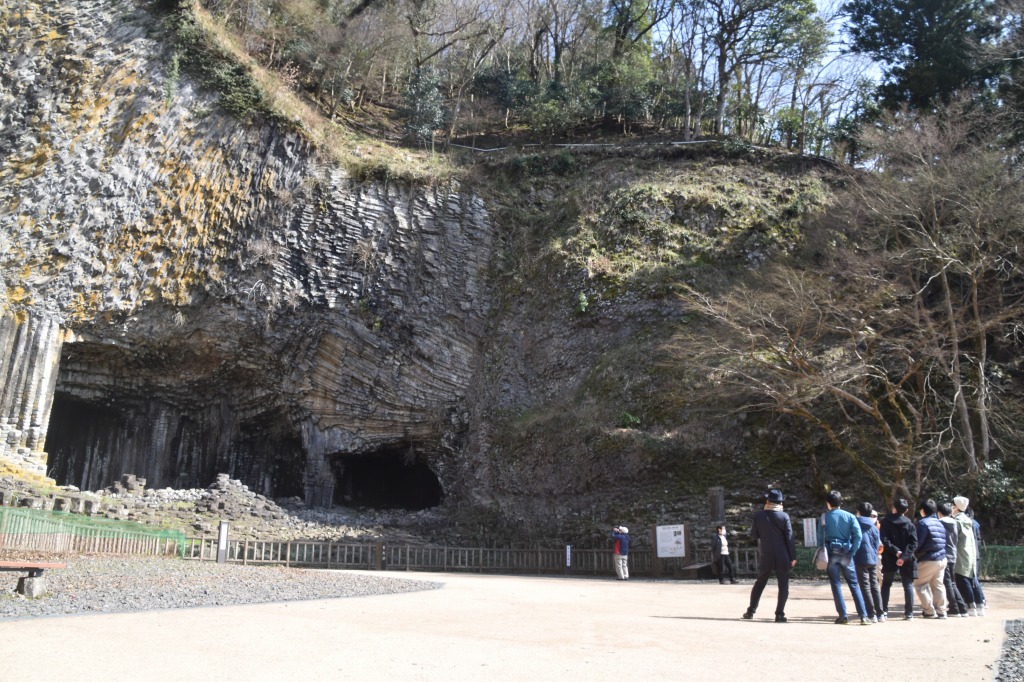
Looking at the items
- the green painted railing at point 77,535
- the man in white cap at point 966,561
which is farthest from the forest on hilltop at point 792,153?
the green painted railing at point 77,535

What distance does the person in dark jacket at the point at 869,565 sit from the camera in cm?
727

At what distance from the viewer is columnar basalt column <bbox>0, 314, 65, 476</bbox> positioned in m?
20.3

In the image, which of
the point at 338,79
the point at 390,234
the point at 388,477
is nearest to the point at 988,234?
the point at 390,234

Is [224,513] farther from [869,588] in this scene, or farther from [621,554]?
[869,588]

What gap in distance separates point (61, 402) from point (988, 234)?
26.1 metres

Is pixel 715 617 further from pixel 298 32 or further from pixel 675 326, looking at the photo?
pixel 298 32

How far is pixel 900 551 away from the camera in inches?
308

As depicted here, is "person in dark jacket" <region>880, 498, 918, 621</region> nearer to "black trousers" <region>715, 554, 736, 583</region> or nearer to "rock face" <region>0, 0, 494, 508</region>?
"black trousers" <region>715, 554, 736, 583</region>

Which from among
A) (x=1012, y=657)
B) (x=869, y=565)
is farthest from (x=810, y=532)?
(x=1012, y=657)

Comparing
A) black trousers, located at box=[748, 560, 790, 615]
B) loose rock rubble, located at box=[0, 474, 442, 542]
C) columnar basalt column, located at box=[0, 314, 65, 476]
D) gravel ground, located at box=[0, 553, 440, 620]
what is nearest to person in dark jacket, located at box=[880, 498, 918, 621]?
black trousers, located at box=[748, 560, 790, 615]

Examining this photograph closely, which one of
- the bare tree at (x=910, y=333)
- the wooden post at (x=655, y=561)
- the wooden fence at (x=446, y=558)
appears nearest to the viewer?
the wooden fence at (x=446, y=558)

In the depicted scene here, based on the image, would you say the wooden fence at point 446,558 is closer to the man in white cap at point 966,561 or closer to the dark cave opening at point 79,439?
the man in white cap at point 966,561

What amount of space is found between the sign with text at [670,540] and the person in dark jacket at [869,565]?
748 centimetres

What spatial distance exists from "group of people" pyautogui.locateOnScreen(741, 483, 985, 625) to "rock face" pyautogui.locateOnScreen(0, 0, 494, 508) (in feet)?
52.2
